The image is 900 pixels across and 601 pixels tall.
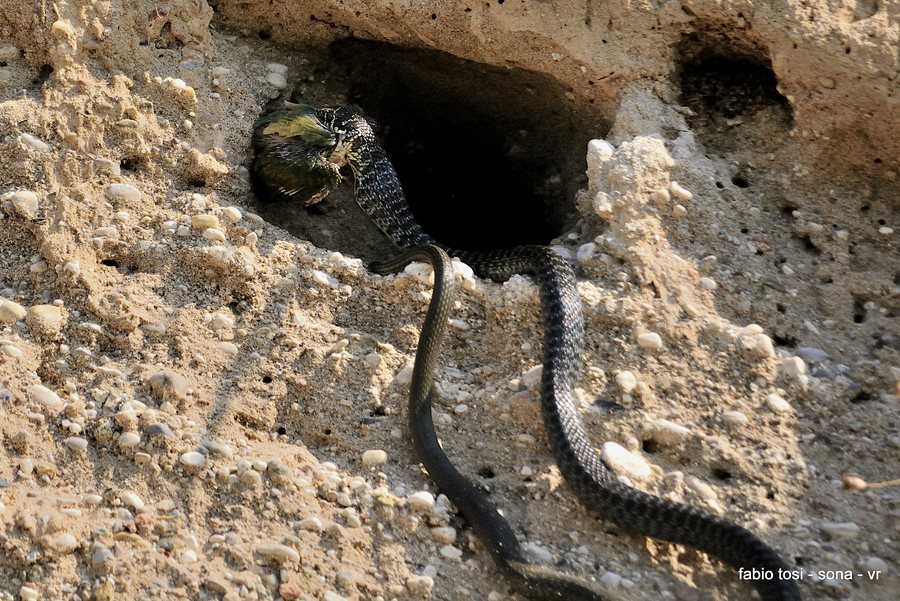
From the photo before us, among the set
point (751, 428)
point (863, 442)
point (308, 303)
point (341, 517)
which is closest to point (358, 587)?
point (341, 517)

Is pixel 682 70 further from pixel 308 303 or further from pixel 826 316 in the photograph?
pixel 308 303

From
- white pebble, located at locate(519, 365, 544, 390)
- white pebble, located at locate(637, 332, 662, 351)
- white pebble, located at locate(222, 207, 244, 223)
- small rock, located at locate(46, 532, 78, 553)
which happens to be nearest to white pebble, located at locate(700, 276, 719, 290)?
white pebble, located at locate(637, 332, 662, 351)

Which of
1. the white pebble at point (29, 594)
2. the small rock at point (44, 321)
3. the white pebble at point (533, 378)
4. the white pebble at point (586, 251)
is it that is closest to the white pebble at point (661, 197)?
the white pebble at point (586, 251)

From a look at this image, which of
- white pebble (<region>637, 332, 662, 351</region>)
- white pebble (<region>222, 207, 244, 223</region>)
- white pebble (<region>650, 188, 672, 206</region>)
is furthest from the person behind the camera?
white pebble (<region>650, 188, 672, 206</region>)

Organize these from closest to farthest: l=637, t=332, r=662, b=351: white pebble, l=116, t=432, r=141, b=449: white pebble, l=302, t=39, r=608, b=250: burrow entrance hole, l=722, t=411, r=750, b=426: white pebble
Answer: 1. l=116, t=432, r=141, b=449: white pebble
2. l=722, t=411, r=750, b=426: white pebble
3. l=637, t=332, r=662, b=351: white pebble
4. l=302, t=39, r=608, b=250: burrow entrance hole

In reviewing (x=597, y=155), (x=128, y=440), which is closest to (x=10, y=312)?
(x=128, y=440)

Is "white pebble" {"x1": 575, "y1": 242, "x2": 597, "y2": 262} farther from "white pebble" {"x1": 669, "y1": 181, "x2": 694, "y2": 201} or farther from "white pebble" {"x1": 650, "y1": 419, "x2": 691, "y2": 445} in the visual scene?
"white pebble" {"x1": 650, "y1": 419, "x2": 691, "y2": 445}

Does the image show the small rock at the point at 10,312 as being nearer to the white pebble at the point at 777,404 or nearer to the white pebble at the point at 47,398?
the white pebble at the point at 47,398
